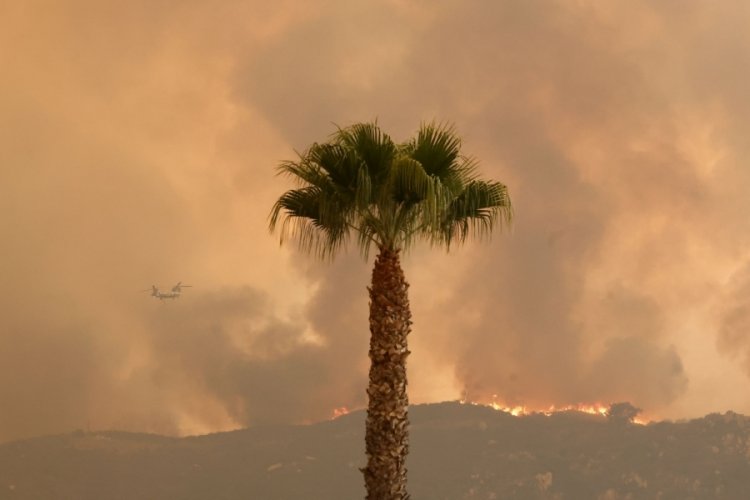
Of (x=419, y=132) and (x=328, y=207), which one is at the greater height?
(x=419, y=132)

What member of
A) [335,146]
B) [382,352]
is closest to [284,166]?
[335,146]

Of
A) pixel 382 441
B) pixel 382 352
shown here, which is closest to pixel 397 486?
pixel 382 441

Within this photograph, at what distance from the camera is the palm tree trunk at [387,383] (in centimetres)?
1316

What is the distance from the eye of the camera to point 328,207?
44.9ft

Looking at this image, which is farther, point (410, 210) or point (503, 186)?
point (503, 186)

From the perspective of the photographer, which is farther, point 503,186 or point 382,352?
point 503,186

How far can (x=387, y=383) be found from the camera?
522 inches

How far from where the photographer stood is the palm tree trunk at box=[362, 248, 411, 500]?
13164 mm

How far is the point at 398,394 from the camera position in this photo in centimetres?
1328

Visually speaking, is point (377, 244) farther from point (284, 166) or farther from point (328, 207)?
point (284, 166)

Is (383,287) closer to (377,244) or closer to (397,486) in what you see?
(377,244)

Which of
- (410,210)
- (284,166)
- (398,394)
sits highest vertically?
(284,166)

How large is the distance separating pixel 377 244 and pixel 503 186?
220 centimetres

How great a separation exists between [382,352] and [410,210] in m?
2.04
